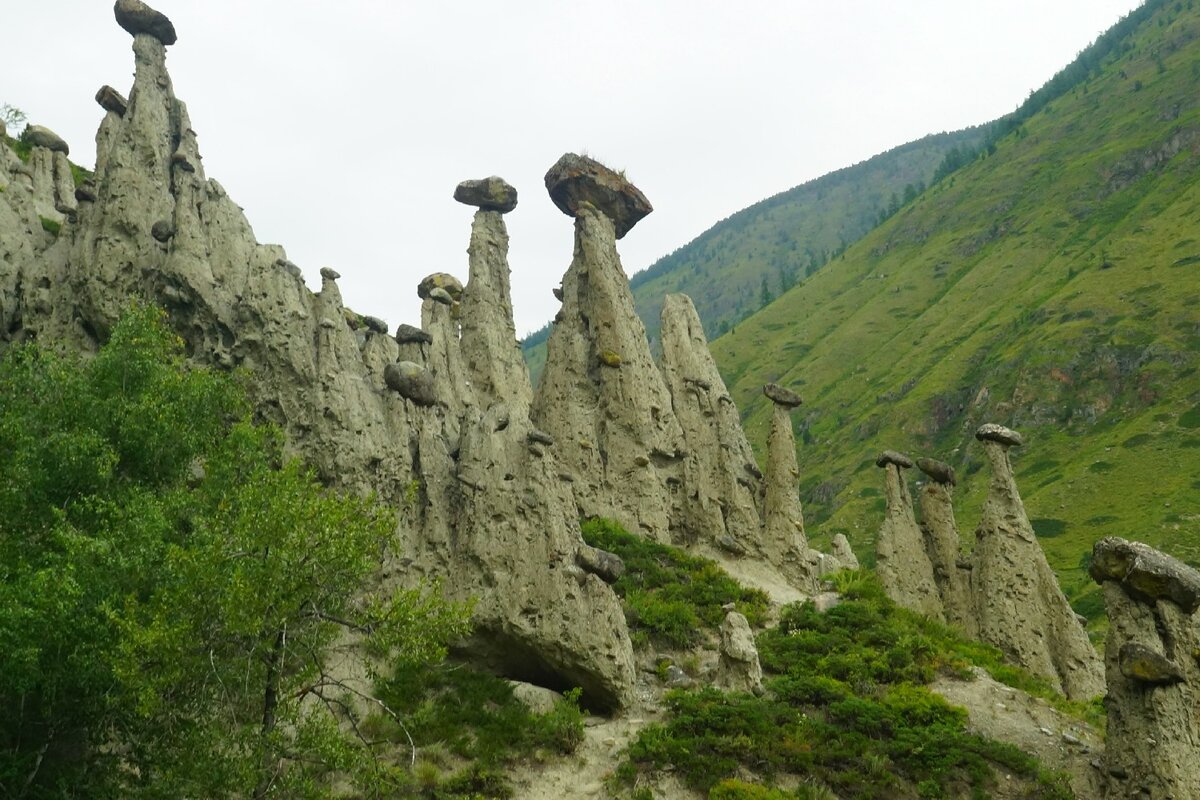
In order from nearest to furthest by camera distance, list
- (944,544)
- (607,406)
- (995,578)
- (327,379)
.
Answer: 1. (327,379)
2. (995,578)
3. (607,406)
4. (944,544)

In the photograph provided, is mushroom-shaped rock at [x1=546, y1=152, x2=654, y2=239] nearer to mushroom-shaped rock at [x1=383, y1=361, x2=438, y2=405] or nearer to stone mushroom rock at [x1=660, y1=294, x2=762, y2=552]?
stone mushroom rock at [x1=660, y1=294, x2=762, y2=552]

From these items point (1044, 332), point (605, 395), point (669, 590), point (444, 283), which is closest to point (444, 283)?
point (444, 283)

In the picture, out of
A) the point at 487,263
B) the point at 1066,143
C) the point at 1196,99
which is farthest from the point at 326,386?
the point at 1066,143

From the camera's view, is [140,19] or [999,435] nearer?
[999,435]

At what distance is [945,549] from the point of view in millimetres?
36656

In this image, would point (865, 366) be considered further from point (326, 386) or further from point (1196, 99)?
point (326, 386)

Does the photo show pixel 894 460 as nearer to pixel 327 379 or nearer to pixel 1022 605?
pixel 1022 605

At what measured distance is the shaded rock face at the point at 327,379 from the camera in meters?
23.4

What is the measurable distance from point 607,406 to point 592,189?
485 inches

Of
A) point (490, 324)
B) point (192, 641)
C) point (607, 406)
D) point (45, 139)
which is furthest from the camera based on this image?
point (45, 139)

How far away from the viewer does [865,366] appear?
13712 cm

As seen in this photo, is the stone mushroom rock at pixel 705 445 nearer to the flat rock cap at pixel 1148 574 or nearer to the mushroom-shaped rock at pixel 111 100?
the flat rock cap at pixel 1148 574

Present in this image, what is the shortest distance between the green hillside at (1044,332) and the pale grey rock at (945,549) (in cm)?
3254

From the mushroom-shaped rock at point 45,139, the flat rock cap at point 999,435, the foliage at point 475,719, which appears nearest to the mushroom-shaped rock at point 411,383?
the foliage at point 475,719
